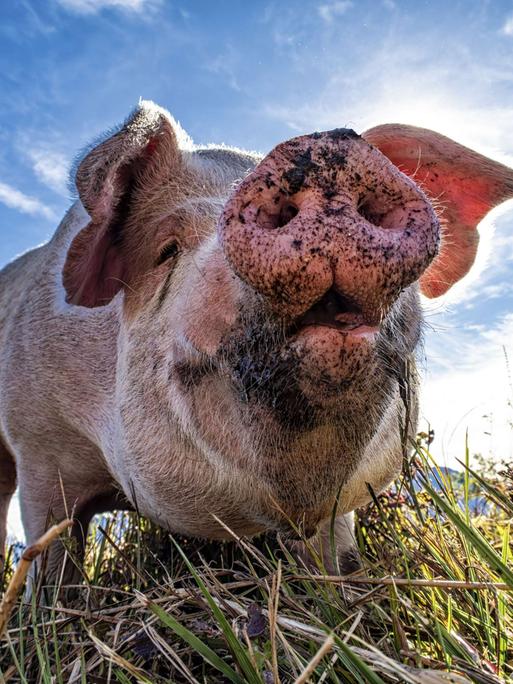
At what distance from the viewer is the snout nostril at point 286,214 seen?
175 centimetres

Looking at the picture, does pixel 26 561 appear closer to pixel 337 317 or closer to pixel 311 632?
pixel 311 632

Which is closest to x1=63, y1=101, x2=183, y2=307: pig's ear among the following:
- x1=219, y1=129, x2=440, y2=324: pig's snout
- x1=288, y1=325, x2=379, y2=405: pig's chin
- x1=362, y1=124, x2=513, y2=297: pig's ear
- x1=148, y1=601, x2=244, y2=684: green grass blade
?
x1=362, y1=124, x2=513, y2=297: pig's ear

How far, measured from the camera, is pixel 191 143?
3.56m

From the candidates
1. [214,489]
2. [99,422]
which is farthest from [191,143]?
[214,489]

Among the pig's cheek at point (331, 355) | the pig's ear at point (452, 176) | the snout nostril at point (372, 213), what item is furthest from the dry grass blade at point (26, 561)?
the pig's ear at point (452, 176)

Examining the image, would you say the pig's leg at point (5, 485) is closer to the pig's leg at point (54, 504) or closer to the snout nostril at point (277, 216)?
the pig's leg at point (54, 504)

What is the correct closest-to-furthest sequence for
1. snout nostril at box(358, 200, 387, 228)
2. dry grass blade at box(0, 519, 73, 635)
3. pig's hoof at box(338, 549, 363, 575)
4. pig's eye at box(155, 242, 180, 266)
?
dry grass blade at box(0, 519, 73, 635)
snout nostril at box(358, 200, 387, 228)
pig's eye at box(155, 242, 180, 266)
pig's hoof at box(338, 549, 363, 575)

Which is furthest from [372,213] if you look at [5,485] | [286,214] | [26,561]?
[5,485]

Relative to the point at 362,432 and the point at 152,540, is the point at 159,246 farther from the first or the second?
the point at 152,540

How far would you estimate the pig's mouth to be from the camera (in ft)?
5.65

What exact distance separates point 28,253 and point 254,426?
409 cm

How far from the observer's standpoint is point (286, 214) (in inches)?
69.2

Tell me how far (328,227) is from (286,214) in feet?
0.60

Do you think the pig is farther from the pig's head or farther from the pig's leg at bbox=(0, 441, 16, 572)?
the pig's leg at bbox=(0, 441, 16, 572)
